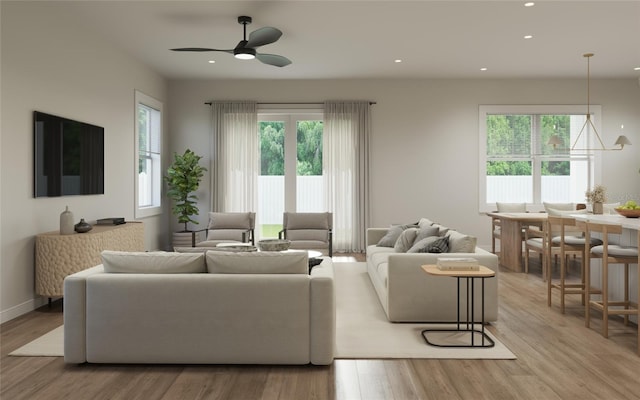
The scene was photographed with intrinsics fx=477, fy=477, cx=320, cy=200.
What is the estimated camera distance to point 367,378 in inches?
116

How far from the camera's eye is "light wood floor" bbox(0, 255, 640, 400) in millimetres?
2721

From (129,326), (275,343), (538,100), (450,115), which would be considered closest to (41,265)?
(129,326)

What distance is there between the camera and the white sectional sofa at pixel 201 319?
3096 mm

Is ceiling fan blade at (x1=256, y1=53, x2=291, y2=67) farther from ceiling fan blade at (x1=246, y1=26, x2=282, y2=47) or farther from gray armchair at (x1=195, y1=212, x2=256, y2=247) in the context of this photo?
gray armchair at (x1=195, y1=212, x2=256, y2=247)

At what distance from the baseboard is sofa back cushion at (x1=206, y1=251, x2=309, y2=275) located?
2.32 meters

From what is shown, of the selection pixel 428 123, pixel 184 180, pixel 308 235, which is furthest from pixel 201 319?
pixel 428 123

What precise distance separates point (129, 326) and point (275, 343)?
96 centimetres

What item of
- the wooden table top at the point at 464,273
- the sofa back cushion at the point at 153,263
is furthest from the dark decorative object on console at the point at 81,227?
the wooden table top at the point at 464,273

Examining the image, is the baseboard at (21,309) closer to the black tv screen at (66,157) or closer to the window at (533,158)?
the black tv screen at (66,157)

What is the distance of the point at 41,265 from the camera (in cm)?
446

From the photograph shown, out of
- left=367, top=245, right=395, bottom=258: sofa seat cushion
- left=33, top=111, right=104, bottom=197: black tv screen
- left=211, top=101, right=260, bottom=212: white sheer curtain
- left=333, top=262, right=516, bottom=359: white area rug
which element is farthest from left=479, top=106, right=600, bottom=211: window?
left=33, top=111, right=104, bottom=197: black tv screen

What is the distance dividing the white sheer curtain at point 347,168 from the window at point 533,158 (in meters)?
2.12

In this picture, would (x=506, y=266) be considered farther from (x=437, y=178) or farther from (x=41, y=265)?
(x=41, y=265)

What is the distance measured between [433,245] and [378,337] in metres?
1.13
